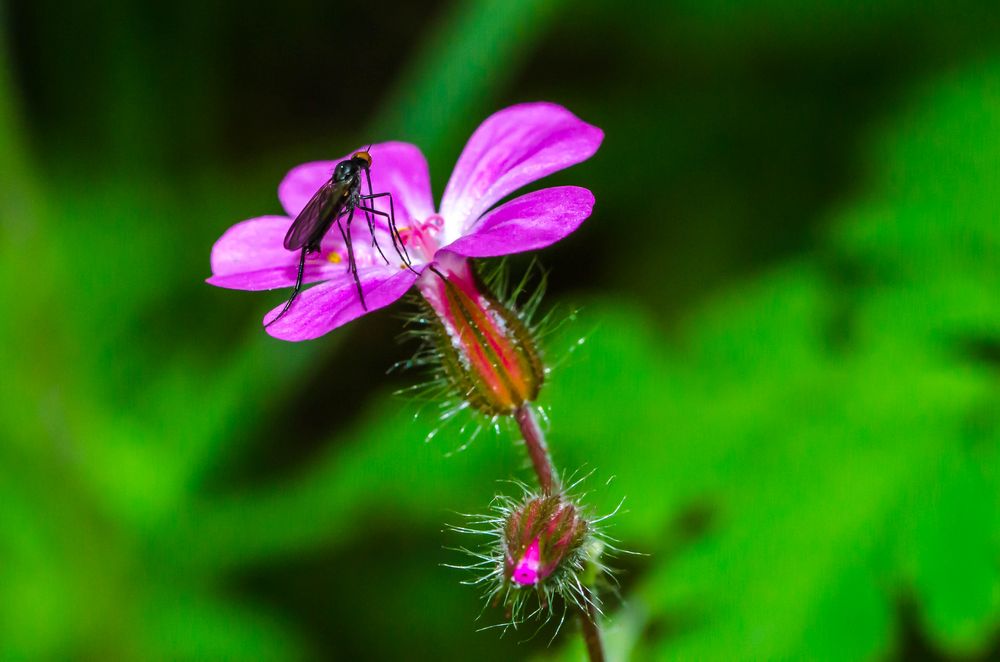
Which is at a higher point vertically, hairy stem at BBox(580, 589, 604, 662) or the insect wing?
the insect wing

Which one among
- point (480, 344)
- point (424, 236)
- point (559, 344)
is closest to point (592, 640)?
point (480, 344)

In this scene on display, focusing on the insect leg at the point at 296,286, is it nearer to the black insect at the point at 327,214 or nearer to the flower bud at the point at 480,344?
the black insect at the point at 327,214

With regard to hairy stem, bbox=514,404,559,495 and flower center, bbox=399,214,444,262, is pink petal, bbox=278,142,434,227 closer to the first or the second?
flower center, bbox=399,214,444,262

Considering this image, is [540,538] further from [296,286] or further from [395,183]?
[395,183]

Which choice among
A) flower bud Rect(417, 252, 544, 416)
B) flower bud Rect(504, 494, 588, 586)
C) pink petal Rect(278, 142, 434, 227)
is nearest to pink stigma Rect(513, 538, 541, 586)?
flower bud Rect(504, 494, 588, 586)

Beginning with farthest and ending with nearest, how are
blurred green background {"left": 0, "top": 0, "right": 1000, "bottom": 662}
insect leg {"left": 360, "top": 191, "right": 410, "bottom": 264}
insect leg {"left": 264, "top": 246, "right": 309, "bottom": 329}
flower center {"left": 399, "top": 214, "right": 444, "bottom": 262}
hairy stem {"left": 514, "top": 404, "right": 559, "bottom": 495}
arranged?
blurred green background {"left": 0, "top": 0, "right": 1000, "bottom": 662}, flower center {"left": 399, "top": 214, "right": 444, "bottom": 262}, insect leg {"left": 360, "top": 191, "right": 410, "bottom": 264}, hairy stem {"left": 514, "top": 404, "right": 559, "bottom": 495}, insect leg {"left": 264, "top": 246, "right": 309, "bottom": 329}

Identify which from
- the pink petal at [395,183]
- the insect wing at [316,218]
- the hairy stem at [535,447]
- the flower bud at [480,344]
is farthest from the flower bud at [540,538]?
the pink petal at [395,183]
